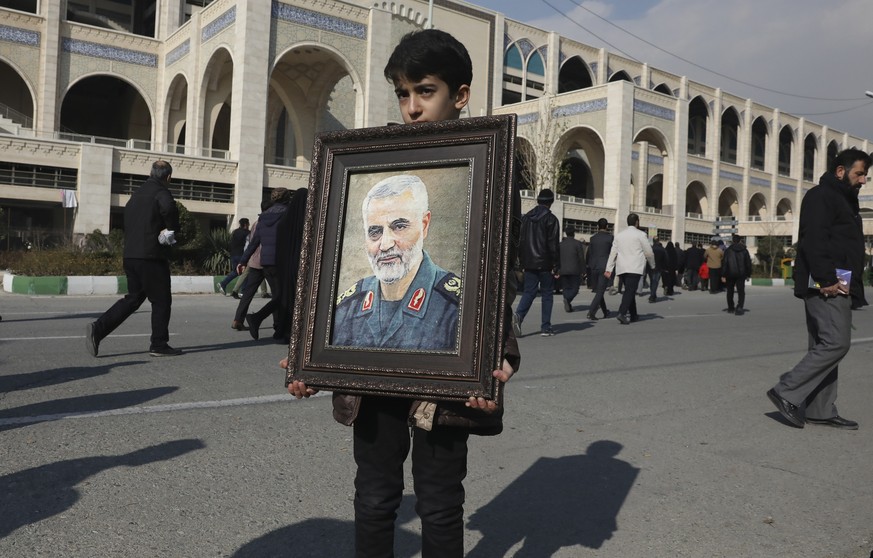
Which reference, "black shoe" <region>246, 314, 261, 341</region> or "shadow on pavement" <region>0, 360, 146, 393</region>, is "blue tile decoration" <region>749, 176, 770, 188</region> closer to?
"black shoe" <region>246, 314, 261, 341</region>

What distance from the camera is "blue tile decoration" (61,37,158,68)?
3619 cm

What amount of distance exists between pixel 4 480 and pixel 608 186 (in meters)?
43.2

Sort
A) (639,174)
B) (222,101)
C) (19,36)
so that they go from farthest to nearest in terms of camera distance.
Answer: (639,174) < (222,101) < (19,36)

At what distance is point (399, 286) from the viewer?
1908mm

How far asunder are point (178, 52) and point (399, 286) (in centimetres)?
3937

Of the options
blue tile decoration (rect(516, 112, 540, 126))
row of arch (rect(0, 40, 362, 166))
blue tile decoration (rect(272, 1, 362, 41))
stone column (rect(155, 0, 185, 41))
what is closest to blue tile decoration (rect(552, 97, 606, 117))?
blue tile decoration (rect(516, 112, 540, 126))

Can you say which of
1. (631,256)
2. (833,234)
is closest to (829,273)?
(833,234)

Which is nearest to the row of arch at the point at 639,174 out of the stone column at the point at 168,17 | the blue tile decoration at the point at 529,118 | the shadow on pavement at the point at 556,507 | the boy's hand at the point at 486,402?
the blue tile decoration at the point at 529,118

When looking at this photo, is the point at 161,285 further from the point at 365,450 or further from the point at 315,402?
the point at 365,450

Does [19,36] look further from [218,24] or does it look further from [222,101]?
[218,24]

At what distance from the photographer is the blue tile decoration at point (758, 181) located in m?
62.2

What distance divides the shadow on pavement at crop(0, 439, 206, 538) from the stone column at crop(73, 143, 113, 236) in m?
27.2

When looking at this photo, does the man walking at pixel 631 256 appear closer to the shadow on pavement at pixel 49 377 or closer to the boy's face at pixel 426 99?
the shadow on pavement at pixel 49 377

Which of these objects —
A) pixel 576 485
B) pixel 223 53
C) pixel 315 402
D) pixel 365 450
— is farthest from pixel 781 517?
pixel 223 53
